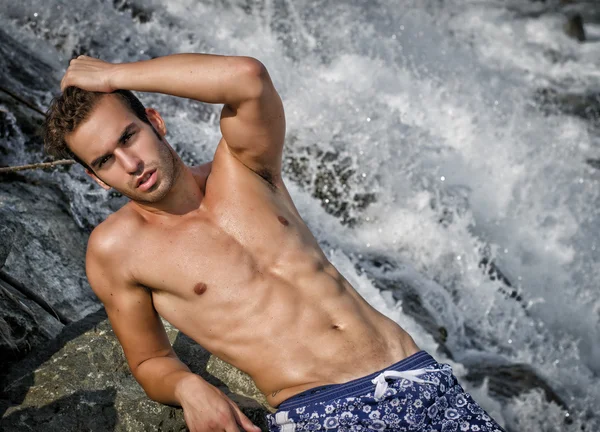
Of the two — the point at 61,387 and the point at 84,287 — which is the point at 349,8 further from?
the point at 61,387

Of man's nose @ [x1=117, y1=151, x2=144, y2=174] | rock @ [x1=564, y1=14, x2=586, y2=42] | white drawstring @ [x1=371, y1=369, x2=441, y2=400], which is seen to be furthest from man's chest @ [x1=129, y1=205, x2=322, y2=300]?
rock @ [x1=564, y1=14, x2=586, y2=42]

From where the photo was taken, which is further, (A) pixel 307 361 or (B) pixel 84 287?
(B) pixel 84 287

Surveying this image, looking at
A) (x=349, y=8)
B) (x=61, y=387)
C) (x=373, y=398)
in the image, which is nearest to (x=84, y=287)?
(x=61, y=387)

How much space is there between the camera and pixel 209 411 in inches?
111

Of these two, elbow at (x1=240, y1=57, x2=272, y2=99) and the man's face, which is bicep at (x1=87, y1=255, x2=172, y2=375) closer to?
the man's face

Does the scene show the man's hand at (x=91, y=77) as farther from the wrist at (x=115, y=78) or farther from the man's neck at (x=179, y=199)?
the man's neck at (x=179, y=199)

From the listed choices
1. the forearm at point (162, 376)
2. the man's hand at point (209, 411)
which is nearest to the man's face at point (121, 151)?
the forearm at point (162, 376)

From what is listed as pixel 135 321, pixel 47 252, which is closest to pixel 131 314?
pixel 135 321

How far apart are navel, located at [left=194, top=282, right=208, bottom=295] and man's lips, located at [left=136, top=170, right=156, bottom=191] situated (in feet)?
1.39

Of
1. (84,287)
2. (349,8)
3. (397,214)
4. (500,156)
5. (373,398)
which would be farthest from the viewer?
(349,8)

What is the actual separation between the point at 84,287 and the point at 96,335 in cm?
71

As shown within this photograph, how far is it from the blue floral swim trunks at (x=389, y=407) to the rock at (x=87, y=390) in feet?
1.54

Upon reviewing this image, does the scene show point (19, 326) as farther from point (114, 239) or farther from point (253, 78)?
point (253, 78)

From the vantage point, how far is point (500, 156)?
7711 mm
